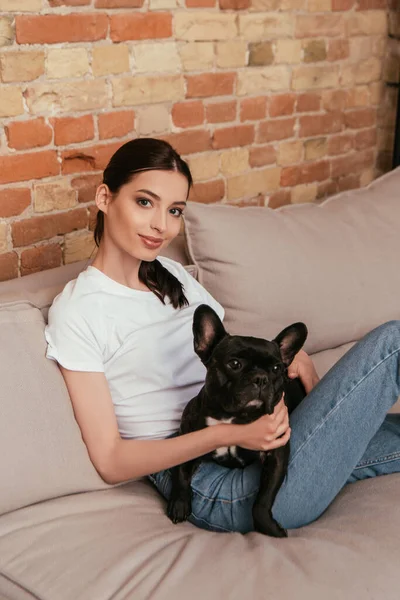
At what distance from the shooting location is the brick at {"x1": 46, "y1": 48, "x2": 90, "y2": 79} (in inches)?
81.9

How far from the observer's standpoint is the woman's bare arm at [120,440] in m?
1.56

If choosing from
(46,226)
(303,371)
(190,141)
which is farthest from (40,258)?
(303,371)

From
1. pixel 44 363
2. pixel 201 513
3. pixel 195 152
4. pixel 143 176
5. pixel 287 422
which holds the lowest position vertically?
pixel 201 513

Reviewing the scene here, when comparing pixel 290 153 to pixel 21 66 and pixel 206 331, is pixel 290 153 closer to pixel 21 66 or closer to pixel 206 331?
pixel 21 66

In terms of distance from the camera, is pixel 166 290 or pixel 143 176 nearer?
pixel 143 176

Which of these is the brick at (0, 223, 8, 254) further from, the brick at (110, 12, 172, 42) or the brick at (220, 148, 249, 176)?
the brick at (220, 148, 249, 176)

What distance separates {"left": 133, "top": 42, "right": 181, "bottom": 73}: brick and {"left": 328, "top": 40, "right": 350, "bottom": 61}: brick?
2.73ft

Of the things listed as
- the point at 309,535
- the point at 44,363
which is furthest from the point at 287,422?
the point at 44,363

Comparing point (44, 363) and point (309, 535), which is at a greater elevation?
point (44, 363)

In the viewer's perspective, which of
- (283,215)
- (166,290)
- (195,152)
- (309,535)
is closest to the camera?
(309,535)

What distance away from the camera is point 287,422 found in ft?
5.22

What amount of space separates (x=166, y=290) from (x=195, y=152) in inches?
35.2

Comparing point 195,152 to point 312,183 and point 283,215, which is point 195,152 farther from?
point 312,183

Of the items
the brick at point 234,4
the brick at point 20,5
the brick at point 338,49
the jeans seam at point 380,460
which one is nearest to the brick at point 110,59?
the brick at point 20,5
